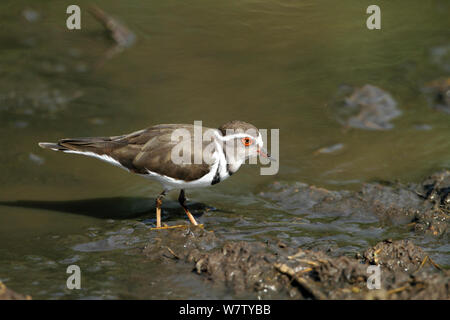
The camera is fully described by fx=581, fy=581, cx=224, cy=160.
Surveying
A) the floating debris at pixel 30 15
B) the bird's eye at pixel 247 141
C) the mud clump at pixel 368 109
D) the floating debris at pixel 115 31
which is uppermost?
the floating debris at pixel 30 15

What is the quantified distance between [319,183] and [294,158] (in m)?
0.81

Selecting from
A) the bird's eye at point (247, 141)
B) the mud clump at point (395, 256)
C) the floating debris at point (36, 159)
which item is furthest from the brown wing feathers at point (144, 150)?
the mud clump at point (395, 256)

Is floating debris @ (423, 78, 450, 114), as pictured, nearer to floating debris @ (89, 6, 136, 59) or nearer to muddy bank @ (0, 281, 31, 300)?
floating debris @ (89, 6, 136, 59)

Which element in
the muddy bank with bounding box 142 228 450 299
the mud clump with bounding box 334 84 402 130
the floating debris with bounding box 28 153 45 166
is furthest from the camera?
the mud clump with bounding box 334 84 402 130

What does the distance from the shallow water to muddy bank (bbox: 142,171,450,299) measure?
241 millimetres

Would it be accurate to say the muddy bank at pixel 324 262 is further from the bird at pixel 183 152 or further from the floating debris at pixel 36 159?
the floating debris at pixel 36 159

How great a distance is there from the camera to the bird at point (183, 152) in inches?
289

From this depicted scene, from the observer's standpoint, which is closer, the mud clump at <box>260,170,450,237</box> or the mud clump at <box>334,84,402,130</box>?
the mud clump at <box>260,170,450,237</box>

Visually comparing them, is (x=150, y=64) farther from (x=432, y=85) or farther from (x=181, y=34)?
(x=432, y=85)

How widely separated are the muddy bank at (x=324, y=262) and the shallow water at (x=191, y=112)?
24 cm

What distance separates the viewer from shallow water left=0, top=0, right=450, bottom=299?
6969 millimetres

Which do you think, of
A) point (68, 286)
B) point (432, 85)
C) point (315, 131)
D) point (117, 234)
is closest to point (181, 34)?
point (315, 131)

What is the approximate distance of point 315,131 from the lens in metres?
10.1

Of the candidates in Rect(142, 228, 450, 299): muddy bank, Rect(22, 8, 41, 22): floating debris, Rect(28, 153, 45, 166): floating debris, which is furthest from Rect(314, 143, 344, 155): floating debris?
Rect(22, 8, 41, 22): floating debris
